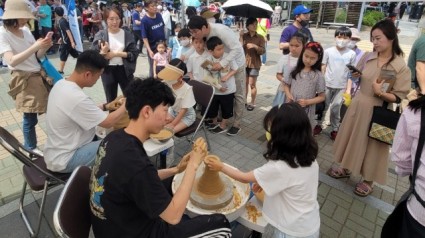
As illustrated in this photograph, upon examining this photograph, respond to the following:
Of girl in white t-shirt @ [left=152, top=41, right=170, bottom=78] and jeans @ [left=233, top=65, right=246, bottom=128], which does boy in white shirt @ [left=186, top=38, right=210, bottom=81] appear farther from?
girl in white t-shirt @ [left=152, top=41, right=170, bottom=78]

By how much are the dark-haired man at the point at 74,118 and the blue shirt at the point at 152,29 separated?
11.8ft

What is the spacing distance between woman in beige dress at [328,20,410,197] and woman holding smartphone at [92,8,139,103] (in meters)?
3.15

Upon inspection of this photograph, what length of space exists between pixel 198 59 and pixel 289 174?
114 inches

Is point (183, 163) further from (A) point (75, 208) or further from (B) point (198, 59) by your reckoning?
(B) point (198, 59)

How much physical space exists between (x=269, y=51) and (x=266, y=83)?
14.4 ft

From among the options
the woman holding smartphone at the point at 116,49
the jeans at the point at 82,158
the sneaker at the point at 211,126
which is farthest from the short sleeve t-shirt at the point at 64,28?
the jeans at the point at 82,158

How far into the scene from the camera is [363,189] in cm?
325

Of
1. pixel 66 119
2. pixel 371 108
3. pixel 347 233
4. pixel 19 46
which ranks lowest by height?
pixel 347 233

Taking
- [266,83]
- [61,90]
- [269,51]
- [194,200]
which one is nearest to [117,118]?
[61,90]

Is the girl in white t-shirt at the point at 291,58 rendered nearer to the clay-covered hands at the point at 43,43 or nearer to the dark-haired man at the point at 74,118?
the dark-haired man at the point at 74,118

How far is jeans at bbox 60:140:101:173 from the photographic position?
2461 mm

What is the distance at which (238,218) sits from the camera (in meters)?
1.86

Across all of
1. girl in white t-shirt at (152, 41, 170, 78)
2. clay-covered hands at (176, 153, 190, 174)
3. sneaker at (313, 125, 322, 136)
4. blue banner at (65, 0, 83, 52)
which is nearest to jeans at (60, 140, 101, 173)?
clay-covered hands at (176, 153, 190, 174)

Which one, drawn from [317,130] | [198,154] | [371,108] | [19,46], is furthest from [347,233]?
[19,46]
